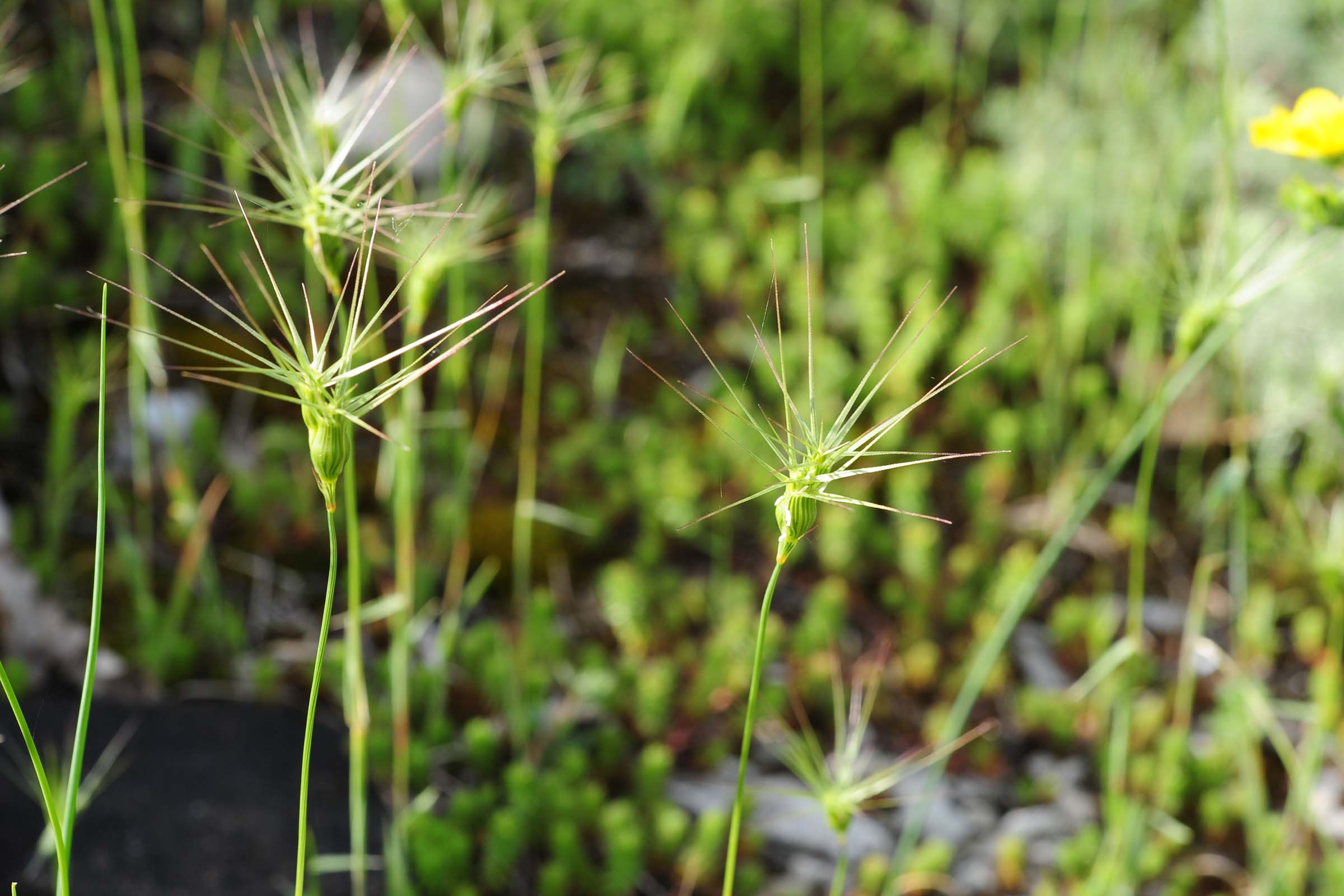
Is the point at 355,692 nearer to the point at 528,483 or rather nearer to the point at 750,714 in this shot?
the point at 750,714

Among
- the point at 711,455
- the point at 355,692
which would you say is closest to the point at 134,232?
the point at 355,692

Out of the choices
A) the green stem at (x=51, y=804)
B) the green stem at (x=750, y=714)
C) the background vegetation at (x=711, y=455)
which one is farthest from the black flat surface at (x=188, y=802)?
the green stem at (x=750, y=714)

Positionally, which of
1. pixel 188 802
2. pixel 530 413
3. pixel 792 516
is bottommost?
pixel 188 802

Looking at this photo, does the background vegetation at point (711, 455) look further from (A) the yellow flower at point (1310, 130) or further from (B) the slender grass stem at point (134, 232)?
(A) the yellow flower at point (1310, 130)

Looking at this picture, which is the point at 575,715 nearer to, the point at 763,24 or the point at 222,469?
the point at 222,469

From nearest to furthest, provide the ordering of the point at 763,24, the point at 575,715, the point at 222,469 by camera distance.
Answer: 1. the point at 575,715
2. the point at 222,469
3. the point at 763,24

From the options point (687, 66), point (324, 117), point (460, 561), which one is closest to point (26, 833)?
point (460, 561)
